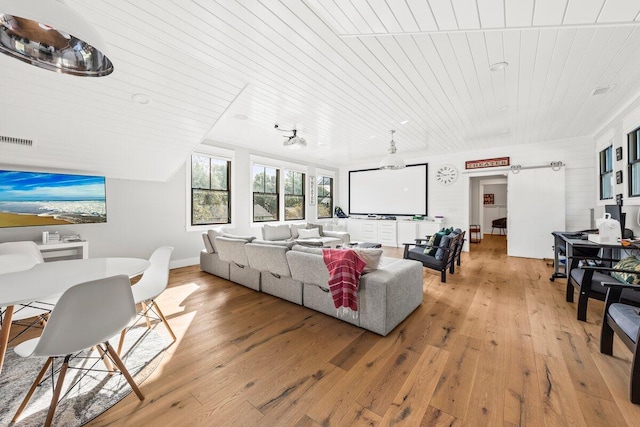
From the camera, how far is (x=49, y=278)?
1.76 metres

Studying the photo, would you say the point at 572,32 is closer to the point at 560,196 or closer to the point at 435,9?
the point at 435,9

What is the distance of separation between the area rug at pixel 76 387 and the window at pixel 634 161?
5.93 meters

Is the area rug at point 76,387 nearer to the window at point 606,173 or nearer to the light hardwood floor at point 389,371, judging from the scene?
the light hardwood floor at point 389,371

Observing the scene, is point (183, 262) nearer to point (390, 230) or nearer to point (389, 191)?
point (390, 230)

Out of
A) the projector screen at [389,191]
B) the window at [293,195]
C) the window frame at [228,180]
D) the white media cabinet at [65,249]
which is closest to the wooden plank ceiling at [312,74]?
the window frame at [228,180]

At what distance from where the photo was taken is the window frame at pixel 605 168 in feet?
14.2

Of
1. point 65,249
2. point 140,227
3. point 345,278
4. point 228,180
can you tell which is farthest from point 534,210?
point 65,249

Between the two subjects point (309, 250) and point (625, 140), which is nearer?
point (309, 250)

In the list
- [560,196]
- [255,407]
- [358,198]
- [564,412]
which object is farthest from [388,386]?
[358,198]

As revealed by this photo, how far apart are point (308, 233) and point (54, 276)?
4548 mm

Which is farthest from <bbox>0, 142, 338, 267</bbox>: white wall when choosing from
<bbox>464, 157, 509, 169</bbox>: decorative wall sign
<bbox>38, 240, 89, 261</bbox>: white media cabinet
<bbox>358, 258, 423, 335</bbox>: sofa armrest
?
<bbox>464, 157, 509, 169</bbox>: decorative wall sign

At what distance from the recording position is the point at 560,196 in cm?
536

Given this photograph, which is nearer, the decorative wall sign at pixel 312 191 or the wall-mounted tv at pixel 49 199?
the wall-mounted tv at pixel 49 199

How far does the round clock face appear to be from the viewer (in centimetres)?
675
